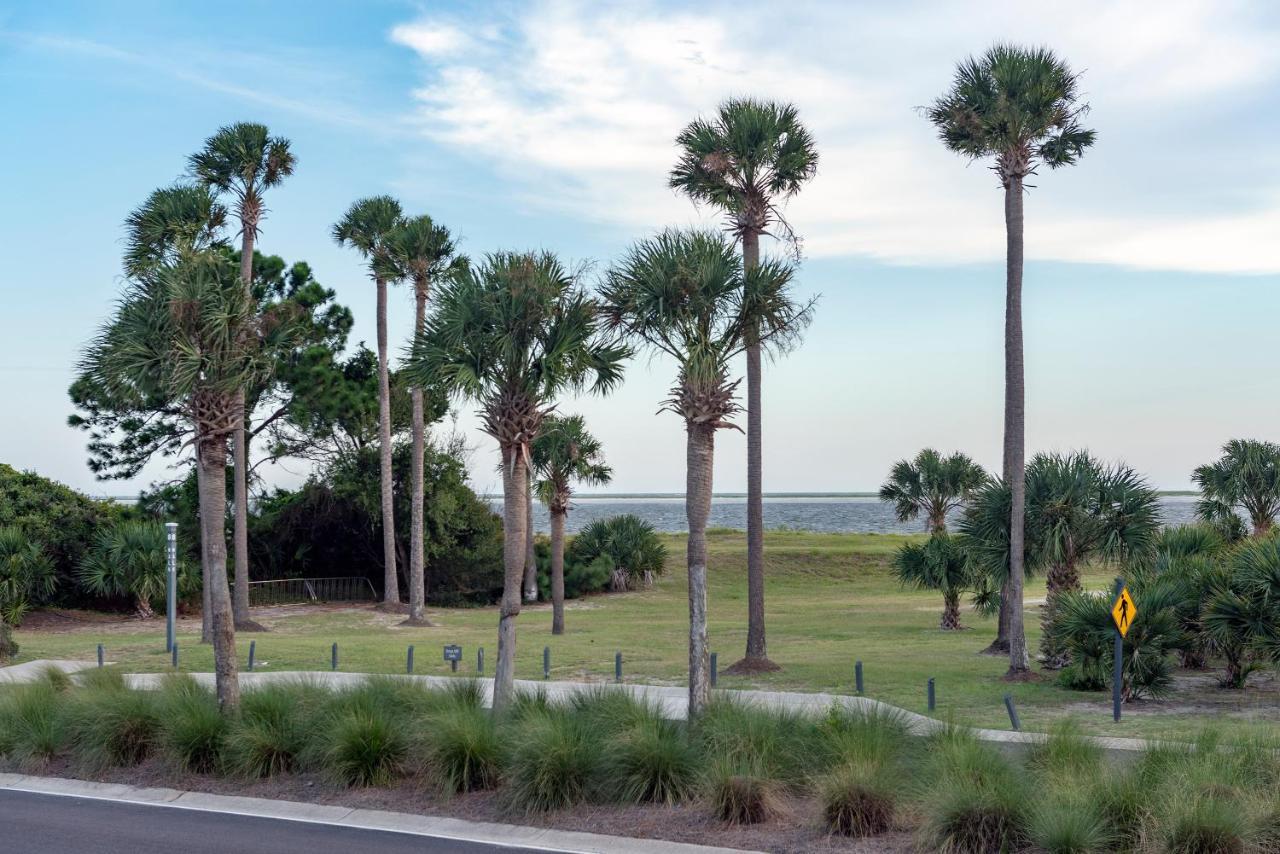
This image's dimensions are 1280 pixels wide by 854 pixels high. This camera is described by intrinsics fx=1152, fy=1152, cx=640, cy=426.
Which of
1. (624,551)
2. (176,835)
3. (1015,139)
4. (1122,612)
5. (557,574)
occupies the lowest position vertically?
(624,551)

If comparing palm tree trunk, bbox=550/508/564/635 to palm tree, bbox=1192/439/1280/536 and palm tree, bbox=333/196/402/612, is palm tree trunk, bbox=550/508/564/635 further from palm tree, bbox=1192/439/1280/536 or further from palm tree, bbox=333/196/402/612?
palm tree, bbox=1192/439/1280/536

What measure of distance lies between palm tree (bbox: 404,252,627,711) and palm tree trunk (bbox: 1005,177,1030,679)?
34.7 feet

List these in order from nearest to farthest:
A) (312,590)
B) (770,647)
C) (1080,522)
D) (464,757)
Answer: (464,757) < (1080,522) < (770,647) < (312,590)

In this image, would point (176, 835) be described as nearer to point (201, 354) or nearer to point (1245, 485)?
point (201, 354)

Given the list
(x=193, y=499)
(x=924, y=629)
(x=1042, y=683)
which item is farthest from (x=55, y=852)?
(x=193, y=499)

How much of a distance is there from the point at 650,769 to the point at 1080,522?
584 inches

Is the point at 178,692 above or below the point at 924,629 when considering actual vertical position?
above

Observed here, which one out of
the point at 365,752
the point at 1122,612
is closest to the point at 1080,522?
the point at 1122,612

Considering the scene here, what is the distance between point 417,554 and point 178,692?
26.6 m

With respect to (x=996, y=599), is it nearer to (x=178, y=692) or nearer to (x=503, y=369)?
(x=503, y=369)

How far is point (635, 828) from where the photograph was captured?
10.5 m

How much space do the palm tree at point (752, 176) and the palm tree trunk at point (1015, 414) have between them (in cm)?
432

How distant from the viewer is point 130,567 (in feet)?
122

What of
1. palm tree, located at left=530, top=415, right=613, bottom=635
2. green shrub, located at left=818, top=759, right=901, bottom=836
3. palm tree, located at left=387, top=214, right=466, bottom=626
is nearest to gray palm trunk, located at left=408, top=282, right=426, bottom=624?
palm tree, located at left=387, top=214, right=466, bottom=626
